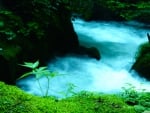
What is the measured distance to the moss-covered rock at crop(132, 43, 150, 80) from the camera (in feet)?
29.5

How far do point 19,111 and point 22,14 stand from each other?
275 inches

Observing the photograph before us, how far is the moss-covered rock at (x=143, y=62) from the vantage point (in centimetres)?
898

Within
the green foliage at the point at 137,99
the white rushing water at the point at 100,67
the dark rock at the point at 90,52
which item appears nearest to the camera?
the green foliage at the point at 137,99

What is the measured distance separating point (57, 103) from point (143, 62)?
7217 mm

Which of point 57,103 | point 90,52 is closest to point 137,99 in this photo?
point 57,103

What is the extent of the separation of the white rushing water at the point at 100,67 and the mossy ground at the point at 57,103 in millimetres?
3296

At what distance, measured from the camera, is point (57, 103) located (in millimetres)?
2148

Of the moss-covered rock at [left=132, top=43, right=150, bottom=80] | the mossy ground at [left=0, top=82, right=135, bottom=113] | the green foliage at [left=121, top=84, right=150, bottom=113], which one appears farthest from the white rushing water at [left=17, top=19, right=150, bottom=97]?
the mossy ground at [left=0, top=82, right=135, bottom=113]

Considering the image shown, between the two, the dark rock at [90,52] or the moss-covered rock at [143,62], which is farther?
the dark rock at [90,52]

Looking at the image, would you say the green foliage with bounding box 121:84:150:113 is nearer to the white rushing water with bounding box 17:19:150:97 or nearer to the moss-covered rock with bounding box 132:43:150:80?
the white rushing water with bounding box 17:19:150:97

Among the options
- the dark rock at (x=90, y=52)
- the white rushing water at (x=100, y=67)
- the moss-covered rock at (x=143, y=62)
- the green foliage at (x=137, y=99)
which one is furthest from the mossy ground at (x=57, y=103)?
the dark rock at (x=90, y=52)

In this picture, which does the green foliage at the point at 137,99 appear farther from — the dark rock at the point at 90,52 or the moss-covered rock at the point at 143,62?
the dark rock at the point at 90,52

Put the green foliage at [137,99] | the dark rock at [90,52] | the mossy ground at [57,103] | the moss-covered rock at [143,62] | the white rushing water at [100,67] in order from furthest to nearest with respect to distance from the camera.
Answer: the dark rock at [90,52] < the moss-covered rock at [143,62] < the white rushing water at [100,67] < the green foliage at [137,99] < the mossy ground at [57,103]

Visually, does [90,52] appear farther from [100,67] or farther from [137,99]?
[137,99]
